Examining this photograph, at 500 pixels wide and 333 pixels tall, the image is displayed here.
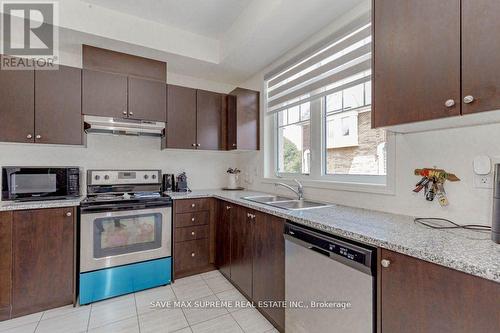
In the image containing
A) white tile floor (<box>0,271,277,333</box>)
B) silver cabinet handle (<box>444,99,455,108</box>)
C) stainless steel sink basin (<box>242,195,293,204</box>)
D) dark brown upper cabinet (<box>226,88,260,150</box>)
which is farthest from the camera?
dark brown upper cabinet (<box>226,88,260,150</box>)

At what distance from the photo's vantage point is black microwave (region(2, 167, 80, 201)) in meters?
2.10

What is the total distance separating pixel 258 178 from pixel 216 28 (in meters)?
1.81

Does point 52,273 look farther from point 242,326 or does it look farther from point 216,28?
point 216,28

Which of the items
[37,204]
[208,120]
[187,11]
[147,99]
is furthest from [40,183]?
[187,11]

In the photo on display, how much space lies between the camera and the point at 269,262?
1836 millimetres

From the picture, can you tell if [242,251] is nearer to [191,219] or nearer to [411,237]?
[191,219]

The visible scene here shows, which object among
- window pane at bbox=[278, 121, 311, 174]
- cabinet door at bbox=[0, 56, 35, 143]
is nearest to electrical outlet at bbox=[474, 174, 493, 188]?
window pane at bbox=[278, 121, 311, 174]

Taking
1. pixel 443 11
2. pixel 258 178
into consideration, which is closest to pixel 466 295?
pixel 443 11

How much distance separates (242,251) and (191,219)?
0.74 metres

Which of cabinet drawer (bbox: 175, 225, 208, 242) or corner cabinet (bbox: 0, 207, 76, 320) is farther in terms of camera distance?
cabinet drawer (bbox: 175, 225, 208, 242)

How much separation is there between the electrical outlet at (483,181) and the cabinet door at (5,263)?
3142 millimetres

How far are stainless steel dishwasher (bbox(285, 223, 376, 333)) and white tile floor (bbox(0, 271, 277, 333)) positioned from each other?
0.47 m

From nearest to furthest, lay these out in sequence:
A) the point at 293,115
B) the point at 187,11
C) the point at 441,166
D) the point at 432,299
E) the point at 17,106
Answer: the point at 432,299 → the point at 441,166 → the point at 17,106 → the point at 187,11 → the point at 293,115

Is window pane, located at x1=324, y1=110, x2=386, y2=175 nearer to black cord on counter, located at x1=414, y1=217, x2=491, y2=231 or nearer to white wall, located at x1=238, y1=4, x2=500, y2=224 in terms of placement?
white wall, located at x1=238, y1=4, x2=500, y2=224
